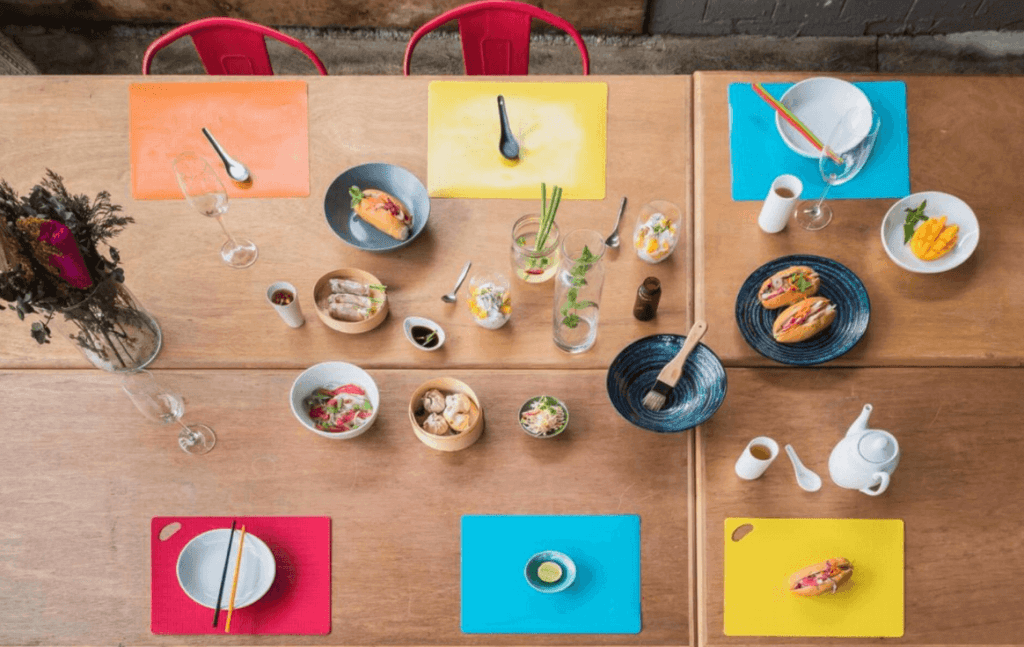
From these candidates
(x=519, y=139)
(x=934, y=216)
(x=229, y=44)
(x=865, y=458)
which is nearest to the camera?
(x=865, y=458)

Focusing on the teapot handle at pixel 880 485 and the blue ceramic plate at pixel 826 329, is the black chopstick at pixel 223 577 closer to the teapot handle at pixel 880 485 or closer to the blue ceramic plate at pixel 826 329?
the blue ceramic plate at pixel 826 329

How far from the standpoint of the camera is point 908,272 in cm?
169

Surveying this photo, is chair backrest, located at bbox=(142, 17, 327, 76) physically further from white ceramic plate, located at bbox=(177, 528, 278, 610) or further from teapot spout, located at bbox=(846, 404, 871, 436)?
teapot spout, located at bbox=(846, 404, 871, 436)

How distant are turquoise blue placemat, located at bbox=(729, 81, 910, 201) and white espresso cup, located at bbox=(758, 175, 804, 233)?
0.08 meters

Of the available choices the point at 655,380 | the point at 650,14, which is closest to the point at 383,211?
the point at 655,380

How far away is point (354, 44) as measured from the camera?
3102mm

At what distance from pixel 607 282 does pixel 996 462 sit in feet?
2.98

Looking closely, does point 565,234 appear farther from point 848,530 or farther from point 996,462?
point 996,462

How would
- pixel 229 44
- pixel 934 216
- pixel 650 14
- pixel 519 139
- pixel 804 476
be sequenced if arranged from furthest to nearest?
pixel 650 14 < pixel 229 44 < pixel 519 139 < pixel 934 216 < pixel 804 476

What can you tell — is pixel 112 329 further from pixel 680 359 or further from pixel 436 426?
pixel 680 359

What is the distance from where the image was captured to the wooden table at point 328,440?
1.52m

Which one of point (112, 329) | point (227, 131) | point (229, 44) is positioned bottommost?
point (112, 329)

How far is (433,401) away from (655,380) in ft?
1.62

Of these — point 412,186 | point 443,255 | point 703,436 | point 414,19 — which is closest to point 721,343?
point 703,436
